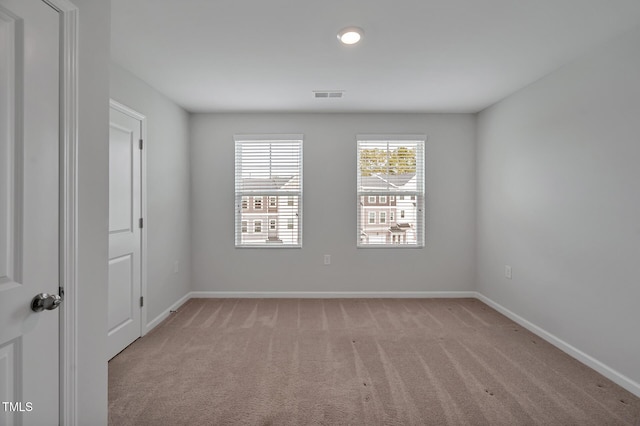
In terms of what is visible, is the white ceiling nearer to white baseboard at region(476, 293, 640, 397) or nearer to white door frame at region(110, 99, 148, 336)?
white door frame at region(110, 99, 148, 336)

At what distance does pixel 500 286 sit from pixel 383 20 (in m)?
3.25

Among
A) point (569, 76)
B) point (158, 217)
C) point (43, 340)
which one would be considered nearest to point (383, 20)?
point (569, 76)

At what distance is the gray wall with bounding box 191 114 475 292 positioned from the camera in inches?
159

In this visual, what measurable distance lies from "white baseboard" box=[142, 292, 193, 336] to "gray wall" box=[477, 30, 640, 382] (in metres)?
3.97

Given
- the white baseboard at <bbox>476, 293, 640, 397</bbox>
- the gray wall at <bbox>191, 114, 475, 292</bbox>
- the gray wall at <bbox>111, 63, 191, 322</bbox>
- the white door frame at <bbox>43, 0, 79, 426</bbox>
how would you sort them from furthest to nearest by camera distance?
1. the gray wall at <bbox>191, 114, 475, 292</bbox>
2. the gray wall at <bbox>111, 63, 191, 322</bbox>
3. the white baseboard at <bbox>476, 293, 640, 397</bbox>
4. the white door frame at <bbox>43, 0, 79, 426</bbox>

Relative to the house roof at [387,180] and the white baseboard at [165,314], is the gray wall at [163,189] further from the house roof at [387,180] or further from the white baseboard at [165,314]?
the house roof at [387,180]

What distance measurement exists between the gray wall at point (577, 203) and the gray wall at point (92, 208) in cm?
335

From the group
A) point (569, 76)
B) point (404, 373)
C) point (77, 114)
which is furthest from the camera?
point (569, 76)

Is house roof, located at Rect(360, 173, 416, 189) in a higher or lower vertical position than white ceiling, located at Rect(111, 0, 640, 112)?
lower

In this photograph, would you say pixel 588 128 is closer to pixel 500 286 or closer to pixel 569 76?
pixel 569 76

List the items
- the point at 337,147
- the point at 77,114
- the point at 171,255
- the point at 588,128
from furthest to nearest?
the point at 337,147 < the point at 171,255 < the point at 588,128 < the point at 77,114

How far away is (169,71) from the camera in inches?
109

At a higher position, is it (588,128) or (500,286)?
(588,128)

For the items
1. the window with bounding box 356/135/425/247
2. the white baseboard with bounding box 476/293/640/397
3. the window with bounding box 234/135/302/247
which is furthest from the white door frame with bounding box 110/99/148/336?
the white baseboard with bounding box 476/293/640/397
